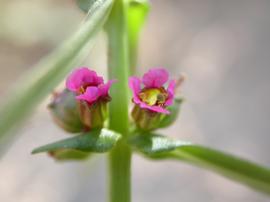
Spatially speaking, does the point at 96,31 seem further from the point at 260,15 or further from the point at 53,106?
the point at 260,15

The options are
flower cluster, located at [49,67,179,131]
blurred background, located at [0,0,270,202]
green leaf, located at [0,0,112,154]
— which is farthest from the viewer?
blurred background, located at [0,0,270,202]

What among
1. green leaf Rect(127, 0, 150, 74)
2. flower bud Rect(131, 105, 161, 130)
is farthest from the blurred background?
flower bud Rect(131, 105, 161, 130)

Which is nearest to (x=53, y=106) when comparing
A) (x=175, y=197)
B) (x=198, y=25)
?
(x=175, y=197)

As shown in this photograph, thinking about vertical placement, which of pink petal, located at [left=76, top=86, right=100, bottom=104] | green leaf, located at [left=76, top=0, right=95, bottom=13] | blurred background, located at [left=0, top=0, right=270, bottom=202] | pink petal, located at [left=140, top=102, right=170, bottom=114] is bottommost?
blurred background, located at [left=0, top=0, right=270, bottom=202]

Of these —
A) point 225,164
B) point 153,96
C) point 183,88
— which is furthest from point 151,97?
point 183,88

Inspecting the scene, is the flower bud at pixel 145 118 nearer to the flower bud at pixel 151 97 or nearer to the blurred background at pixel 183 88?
the flower bud at pixel 151 97

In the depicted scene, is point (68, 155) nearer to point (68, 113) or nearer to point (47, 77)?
point (68, 113)

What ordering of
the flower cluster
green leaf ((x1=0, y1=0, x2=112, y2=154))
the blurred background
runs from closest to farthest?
green leaf ((x1=0, y1=0, x2=112, y2=154)), the flower cluster, the blurred background

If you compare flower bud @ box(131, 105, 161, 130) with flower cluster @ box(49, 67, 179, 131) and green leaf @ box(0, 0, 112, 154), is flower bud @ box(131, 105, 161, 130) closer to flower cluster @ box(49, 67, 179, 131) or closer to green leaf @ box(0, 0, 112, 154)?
flower cluster @ box(49, 67, 179, 131)
